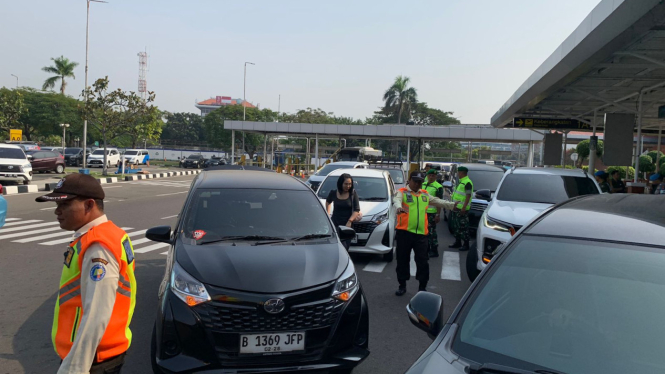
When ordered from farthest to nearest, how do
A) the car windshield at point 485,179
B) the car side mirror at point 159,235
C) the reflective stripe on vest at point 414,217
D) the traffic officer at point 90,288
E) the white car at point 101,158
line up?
the white car at point 101,158, the car windshield at point 485,179, the reflective stripe on vest at point 414,217, the car side mirror at point 159,235, the traffic officer at point 90,288

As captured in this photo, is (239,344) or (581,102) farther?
(581,102)

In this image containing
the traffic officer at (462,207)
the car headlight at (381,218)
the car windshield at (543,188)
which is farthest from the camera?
the traffic officer at (462,207)

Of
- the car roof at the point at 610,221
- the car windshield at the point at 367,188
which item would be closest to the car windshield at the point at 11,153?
the car windshield at the point at 367,188

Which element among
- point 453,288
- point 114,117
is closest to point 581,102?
point 453,288

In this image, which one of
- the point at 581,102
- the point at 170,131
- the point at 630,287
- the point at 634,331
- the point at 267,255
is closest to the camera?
the point at 634,331

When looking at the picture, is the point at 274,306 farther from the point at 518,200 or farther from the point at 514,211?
Answer: the point at 518,200

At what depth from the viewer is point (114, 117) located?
2984 centimetres

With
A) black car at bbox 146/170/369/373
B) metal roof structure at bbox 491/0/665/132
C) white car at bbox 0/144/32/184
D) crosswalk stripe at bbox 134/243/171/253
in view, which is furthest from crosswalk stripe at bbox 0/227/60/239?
white car at bbox 0/144/32/184

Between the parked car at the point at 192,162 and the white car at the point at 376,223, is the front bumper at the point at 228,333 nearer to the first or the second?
the white car at the point at 376,223

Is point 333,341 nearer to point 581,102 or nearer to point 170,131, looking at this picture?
point 581,102

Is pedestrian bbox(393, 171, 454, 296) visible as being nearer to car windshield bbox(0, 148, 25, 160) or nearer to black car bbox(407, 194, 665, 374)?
black car bbox(407, 194, 665, 374)

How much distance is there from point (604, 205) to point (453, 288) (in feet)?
14.7

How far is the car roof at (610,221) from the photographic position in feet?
8.73

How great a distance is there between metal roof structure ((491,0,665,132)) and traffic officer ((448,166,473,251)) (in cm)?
330
